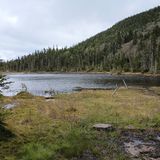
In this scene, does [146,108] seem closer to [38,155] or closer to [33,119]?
[33,119]

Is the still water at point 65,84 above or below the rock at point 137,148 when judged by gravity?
below

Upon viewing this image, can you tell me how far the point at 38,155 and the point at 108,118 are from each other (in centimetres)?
1088

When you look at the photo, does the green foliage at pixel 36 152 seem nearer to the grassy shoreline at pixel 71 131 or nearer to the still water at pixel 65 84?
the grassy shoreline at pixel 71 131

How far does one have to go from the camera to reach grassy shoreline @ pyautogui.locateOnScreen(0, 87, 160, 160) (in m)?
14.7

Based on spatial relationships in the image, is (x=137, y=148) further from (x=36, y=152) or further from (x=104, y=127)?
(x=36, y=152)

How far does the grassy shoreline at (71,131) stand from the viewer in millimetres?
14719

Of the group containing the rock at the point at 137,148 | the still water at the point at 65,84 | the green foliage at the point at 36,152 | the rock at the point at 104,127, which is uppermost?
the green foliage at the point at 36,152

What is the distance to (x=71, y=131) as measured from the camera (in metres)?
17.7

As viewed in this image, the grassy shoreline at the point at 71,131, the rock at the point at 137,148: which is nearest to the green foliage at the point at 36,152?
the grassy shoreline at the point at 71,131

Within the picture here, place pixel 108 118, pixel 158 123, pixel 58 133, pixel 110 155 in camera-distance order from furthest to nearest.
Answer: pixel 108 118
pixel 158 123
pixel 58 133
pixel 110 155

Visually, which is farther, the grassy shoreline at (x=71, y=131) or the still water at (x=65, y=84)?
the still water at (x=65, y=84)

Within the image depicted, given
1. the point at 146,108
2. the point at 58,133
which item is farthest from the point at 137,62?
the point at 58,133

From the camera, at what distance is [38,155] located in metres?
13.8

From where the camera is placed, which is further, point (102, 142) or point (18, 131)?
point (18, 131)
